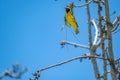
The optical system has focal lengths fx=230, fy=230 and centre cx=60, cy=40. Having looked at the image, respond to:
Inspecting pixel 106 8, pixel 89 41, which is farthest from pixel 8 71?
pixel 89 41

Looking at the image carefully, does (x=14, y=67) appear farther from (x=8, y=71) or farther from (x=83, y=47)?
(x=83, y=47)

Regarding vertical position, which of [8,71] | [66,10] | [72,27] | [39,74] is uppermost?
Result: [66,10]

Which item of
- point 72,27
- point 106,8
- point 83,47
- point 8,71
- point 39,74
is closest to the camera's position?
point 8,71

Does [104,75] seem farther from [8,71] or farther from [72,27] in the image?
[8,71]

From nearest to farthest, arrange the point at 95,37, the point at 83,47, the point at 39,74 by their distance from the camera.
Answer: the point at 39,74 < the point at 83,47 < the point at 95,37

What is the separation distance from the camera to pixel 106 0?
2320 millimetres

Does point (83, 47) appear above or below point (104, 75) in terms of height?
above

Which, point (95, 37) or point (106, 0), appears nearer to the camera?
point (106, 0)

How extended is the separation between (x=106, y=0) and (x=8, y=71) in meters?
1.49

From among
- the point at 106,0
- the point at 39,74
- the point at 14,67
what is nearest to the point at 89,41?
the point at 106,0

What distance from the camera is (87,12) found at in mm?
3189

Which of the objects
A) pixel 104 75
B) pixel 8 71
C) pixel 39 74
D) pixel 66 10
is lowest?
pixel 104 75

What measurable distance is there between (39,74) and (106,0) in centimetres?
101

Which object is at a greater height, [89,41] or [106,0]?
[106,0]
